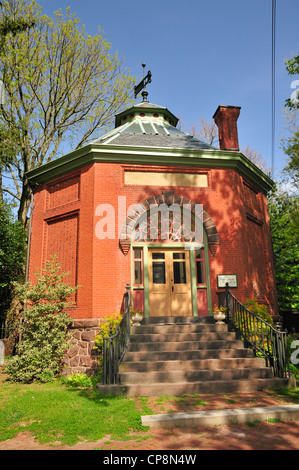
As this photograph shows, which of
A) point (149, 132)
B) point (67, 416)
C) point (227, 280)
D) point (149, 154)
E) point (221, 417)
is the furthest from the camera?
point (149, 132)

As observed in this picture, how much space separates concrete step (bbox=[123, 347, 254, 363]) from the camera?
770 cm

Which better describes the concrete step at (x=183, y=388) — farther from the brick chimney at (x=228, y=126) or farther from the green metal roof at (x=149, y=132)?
the brick chimney at (x=228, y=126)

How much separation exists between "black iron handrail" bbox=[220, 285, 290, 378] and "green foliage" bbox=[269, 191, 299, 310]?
5.48 metres

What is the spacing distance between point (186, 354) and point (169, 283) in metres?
3.17

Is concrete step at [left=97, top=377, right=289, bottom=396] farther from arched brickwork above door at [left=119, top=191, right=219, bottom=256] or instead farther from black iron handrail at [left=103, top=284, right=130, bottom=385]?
arched brickwork above door at [left=119, top=191, right=219, bottom=256]

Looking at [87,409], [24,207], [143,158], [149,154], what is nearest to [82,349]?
[87,409]

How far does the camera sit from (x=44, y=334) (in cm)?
913

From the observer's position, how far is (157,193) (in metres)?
11.0

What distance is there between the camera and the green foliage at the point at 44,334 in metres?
8.73

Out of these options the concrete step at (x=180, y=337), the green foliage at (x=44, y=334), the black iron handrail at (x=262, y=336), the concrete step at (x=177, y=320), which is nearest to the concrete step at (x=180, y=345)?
the concrete step at (x=180, y=337)

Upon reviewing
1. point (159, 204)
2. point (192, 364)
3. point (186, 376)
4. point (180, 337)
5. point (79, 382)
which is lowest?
point (79, 382)

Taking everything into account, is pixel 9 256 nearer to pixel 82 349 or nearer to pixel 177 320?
pixel 82 349

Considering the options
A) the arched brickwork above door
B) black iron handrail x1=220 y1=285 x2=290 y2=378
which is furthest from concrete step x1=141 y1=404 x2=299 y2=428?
the arched brickwork above door

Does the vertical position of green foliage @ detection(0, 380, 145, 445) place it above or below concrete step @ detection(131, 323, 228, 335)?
below
